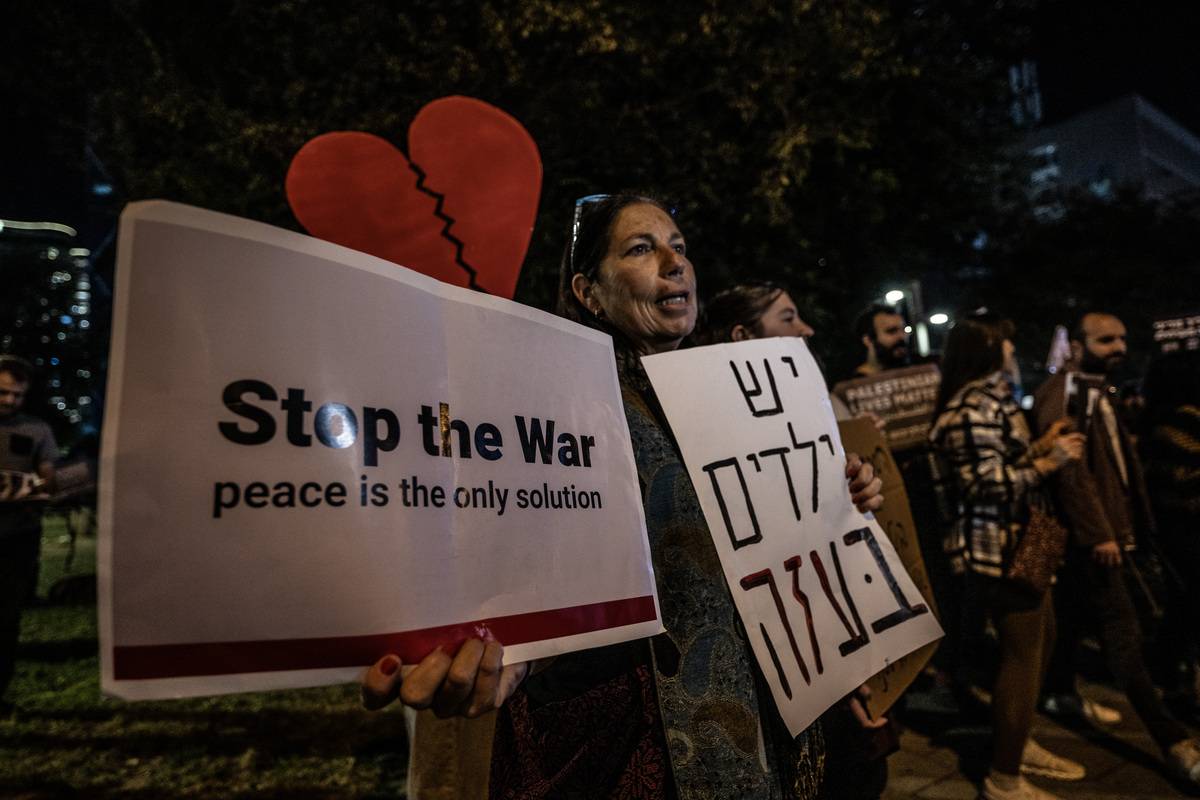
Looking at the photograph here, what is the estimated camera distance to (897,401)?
4.09 metres

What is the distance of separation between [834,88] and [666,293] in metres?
6.91

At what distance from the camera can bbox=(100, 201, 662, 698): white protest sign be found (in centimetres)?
73

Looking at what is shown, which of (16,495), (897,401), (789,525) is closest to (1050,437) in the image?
(897,401)

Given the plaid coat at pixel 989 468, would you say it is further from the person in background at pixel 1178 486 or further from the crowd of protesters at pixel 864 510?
the person in background at pixel 1178 486

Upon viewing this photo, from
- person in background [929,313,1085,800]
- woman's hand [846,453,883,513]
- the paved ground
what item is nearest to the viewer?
woman's hand [846,453,883,513]

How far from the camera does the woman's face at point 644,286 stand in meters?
1.56

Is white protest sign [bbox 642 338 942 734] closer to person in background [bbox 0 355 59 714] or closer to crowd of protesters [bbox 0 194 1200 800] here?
crowd of protesters [bbox 0 194 1200 800]

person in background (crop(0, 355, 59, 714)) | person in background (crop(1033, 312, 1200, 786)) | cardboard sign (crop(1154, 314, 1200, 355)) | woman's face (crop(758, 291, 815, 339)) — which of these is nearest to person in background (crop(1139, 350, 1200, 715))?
person in background (crop(1033, 312, 1200, 786))

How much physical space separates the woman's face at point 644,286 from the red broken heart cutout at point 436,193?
2.04 feet

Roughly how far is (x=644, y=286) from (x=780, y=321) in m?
1.19

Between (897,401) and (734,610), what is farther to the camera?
(897,401)

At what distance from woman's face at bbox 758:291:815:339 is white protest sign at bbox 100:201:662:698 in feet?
5.33

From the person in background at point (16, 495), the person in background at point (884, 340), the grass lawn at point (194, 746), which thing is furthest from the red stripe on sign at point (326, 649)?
the person in background at point (16, 495)

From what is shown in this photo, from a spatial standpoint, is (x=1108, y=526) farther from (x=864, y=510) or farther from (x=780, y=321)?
(x=864, y=510)
